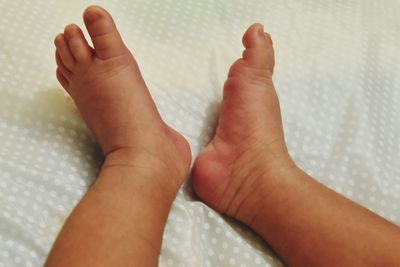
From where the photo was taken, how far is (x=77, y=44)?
2.48 ft

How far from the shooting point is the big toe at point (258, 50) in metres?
0.83

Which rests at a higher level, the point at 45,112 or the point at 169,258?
the point at 45,112

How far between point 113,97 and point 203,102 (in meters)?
0.16

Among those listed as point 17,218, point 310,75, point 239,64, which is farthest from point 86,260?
point 310,75

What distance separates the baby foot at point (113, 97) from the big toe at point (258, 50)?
16 centimetres

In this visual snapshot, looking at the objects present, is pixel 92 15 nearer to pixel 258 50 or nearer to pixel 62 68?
pixel 62 68

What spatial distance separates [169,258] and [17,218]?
0.59 feet

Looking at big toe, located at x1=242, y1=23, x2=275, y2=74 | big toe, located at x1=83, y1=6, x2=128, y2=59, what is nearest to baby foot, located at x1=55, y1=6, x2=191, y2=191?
big toe, located at x1=83, y1=6, x2=128, y2=59

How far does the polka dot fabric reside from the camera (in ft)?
2.23

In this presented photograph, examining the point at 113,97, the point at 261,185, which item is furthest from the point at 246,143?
the point at 113,97

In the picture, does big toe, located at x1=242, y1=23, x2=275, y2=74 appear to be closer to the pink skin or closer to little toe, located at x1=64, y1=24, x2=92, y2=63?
the pink skin

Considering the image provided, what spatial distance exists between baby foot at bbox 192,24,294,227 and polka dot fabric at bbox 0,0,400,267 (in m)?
0.03

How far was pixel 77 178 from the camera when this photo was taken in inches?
27.8

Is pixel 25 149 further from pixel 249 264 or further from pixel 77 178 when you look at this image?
pixel 249 264
